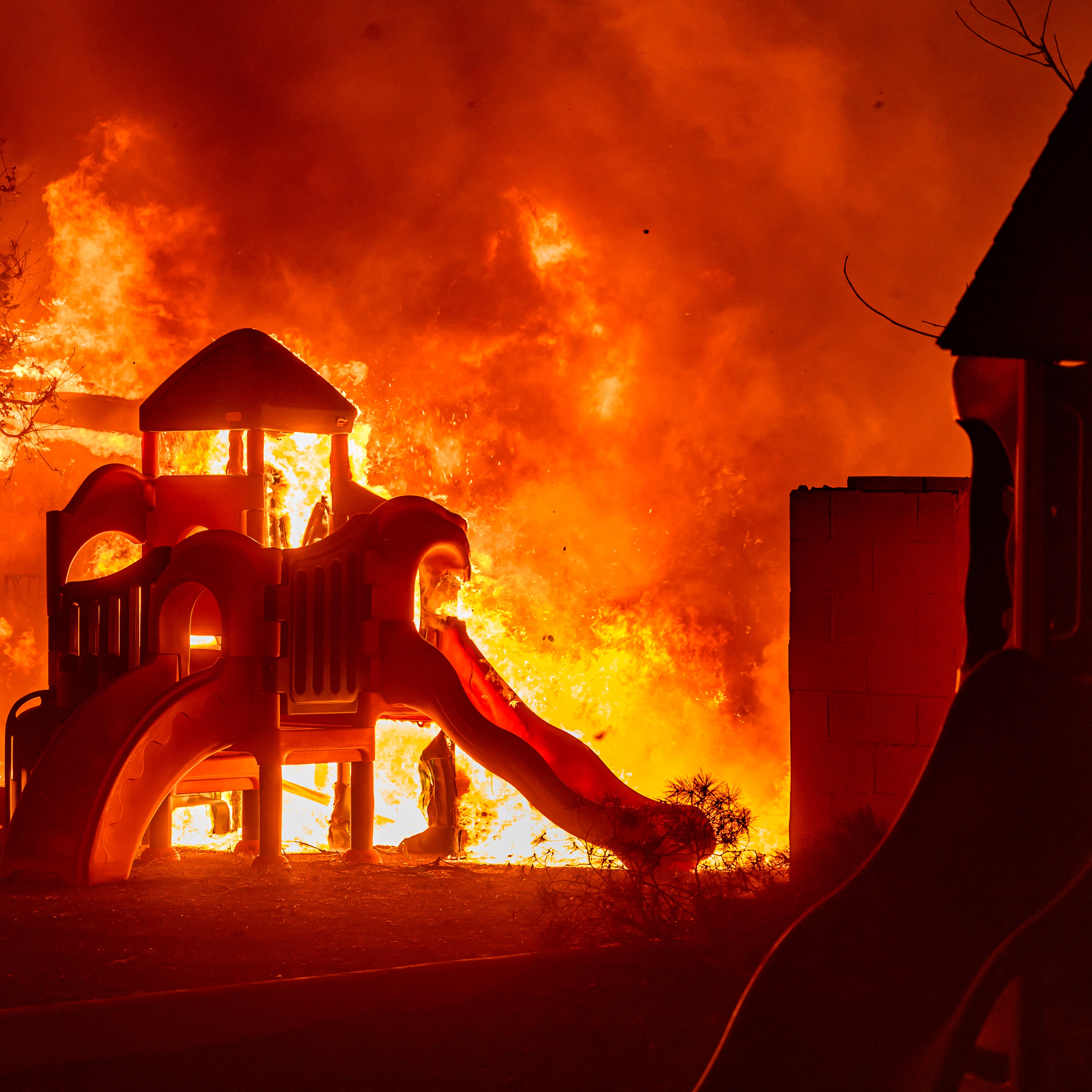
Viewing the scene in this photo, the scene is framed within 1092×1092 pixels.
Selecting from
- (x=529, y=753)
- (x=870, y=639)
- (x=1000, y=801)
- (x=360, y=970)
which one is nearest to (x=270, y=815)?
(x=529, y=753)

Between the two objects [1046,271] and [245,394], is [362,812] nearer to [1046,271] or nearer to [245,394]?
[245,394]

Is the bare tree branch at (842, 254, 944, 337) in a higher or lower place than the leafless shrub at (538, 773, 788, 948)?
higher

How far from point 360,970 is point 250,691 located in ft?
12.4

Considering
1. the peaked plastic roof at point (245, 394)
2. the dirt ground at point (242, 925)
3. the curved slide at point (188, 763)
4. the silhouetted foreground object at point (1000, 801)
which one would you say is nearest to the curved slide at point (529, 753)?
the curved slide at point (188, 763)

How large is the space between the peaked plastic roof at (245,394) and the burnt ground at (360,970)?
3997 millimetres

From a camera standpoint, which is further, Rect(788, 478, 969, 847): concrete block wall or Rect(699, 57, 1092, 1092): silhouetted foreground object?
Rect(788, 478, 969, 847): concrete block wall

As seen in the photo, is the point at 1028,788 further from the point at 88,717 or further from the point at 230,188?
the point at 230,188

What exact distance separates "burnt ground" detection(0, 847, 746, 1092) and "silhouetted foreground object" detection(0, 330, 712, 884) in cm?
64

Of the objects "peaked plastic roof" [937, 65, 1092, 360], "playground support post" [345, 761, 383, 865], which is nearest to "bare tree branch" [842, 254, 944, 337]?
"peaked plastic roof" [937, 65, 1092, 360]

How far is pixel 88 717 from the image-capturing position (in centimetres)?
855

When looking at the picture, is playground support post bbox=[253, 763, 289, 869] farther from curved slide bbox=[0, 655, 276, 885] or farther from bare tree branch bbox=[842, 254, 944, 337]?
bare tree branch bbox=[842, 254, 944, 337]

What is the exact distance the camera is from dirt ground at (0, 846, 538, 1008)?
554cm

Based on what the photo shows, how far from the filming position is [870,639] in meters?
7.07

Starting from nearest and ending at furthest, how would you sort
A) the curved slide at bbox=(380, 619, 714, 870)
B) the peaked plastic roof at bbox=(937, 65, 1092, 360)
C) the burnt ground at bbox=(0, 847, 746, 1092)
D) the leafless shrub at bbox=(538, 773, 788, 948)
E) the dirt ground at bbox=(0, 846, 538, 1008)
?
the peaked plastic roof at bbox=(937, 65, 1092, 360) → the burnt ground at bbox=(0, 847, 746, 1092) → the dirt ground at bbox=(0, 846, 538, 1008) → the leafless shrub at bbox=(538, 773, 788, 948) → the curved slide at bbox=(380, 619, 714, 870)
